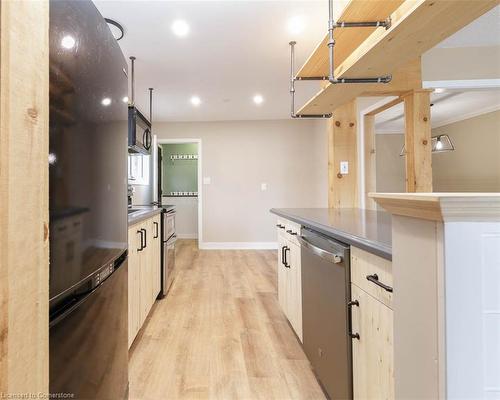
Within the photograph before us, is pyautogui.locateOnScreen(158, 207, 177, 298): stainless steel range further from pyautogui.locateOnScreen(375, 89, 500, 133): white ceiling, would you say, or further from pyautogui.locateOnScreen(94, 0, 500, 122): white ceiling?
pyautogui.locateOnScreen(375, 89, 500, 133): white ceiling

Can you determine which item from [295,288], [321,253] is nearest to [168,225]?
[295,288]

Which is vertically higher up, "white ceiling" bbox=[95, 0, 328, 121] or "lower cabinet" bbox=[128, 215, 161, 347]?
"white ceiling" bbox=[95, 0, 328, 121]

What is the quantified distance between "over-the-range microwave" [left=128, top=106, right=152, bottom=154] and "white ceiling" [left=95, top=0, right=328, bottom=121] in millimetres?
648

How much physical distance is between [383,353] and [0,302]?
3.25 ft

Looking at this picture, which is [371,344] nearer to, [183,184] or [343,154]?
[343,154]

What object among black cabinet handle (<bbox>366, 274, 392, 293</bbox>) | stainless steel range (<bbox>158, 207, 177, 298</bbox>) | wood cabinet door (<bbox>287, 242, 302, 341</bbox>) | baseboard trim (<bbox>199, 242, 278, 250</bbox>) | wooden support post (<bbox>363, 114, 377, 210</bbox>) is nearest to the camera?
black cabinet handle (<bbox>366, 274, 392, 293</bbox>)

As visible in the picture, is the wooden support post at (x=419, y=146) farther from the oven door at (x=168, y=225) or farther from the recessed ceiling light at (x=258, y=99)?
the oven door at (x=168, y=225)

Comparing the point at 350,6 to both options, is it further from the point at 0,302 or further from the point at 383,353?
the point at 0,302

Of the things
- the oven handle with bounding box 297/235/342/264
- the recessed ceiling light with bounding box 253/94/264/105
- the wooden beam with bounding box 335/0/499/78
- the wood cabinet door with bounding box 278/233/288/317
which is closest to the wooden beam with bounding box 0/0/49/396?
the oven handle with bounding box 297/235/342/264

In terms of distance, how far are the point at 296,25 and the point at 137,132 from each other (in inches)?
67.1

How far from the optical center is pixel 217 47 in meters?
2.71

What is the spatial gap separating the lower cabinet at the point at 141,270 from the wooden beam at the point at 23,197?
3.99ft

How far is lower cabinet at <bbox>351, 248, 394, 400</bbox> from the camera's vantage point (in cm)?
88

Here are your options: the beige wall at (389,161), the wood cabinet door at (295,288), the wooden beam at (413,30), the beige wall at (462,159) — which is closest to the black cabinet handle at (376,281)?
the wood cabinet door at (295,288)
